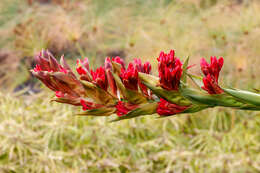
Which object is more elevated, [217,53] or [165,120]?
[217,53]

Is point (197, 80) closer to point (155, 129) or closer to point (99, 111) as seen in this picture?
point (99, 111)

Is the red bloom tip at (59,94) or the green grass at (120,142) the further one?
the green grass at (120,142)

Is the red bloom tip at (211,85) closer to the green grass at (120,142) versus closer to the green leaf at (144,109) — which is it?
the green leaf at (144,109)

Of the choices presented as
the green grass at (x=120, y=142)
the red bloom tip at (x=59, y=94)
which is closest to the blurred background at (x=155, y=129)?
the green grass at (x=120, y=142)

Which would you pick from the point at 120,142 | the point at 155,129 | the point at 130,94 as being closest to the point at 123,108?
the point at 130,94

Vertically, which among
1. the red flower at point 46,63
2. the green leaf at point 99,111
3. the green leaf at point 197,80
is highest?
the red flower at point 46,63

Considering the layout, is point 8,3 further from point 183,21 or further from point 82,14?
point 183,21

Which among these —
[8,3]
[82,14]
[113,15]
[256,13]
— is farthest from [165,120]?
[8,3]
